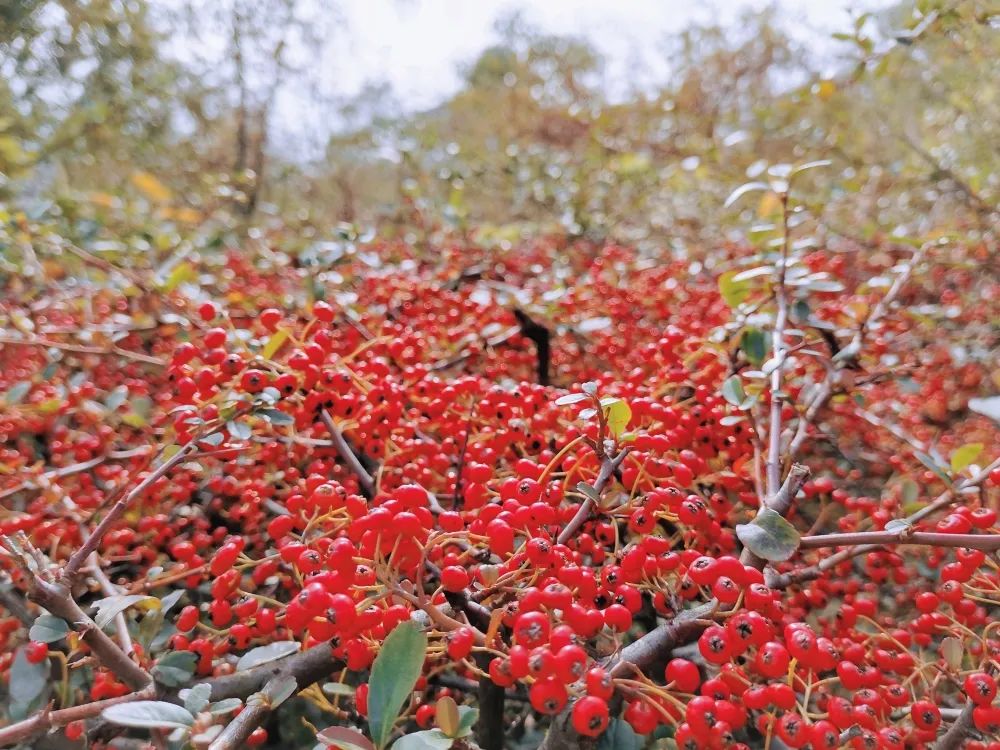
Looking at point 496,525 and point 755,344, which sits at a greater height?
point 755,344

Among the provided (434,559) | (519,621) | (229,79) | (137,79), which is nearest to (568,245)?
(434,559)

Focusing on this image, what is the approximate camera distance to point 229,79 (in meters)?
6.13

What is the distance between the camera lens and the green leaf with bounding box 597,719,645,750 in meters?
0.91

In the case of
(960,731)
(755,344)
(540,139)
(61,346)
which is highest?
(540,139)

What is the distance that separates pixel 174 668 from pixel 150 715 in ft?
1.03

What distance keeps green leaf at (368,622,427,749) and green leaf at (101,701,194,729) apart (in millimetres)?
220

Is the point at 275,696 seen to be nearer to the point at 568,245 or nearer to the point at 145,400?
the point at 145,400

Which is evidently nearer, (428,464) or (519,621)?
(519,621)

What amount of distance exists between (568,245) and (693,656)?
9.69 ft

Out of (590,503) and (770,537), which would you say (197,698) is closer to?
(590,503)

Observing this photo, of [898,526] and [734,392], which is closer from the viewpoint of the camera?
[898,526]

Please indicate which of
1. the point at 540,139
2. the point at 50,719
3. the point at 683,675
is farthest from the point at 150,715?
the point at 540,139

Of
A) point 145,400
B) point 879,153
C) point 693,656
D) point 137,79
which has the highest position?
point 137,79

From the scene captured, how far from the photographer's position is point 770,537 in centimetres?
91
